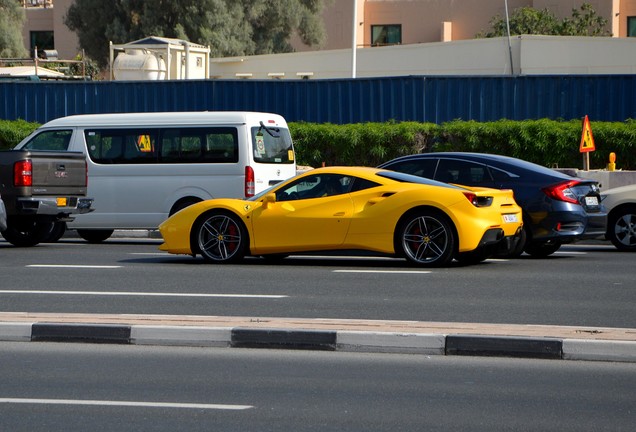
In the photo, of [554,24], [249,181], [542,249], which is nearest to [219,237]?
[249,181]

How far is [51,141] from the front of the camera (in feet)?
60.6

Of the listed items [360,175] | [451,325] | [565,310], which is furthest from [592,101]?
[451,325]

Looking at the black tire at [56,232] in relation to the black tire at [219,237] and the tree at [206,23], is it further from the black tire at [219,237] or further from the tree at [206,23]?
the tree at [206,23]

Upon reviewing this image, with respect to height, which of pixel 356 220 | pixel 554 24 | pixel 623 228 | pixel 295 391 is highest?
pixel 554 24

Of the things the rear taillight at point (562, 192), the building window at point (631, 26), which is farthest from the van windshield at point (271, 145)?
the building window at point (631, 26)

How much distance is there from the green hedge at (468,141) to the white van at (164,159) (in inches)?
249

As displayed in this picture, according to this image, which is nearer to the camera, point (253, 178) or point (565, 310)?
point (565, 310)

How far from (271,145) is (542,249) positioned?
15.8ft

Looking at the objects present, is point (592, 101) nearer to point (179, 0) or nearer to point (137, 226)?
point (137, 226)

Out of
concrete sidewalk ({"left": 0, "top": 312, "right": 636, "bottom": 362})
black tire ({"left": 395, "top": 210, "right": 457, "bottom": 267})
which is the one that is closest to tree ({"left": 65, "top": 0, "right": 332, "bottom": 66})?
black tire ({"left": 395, "top": 210, "right": 457, "bottom": 267})

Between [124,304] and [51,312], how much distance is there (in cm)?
82

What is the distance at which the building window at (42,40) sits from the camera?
205ft

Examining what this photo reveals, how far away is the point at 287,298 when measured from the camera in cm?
1103

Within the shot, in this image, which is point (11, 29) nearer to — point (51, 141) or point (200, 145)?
point (51, 141)
